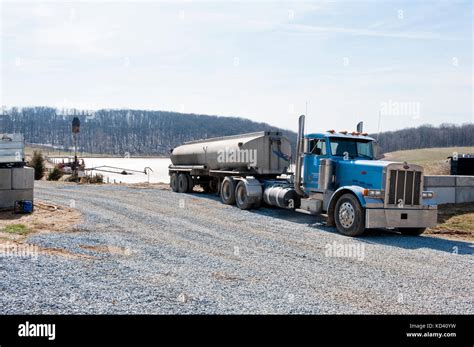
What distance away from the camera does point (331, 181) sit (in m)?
14.1

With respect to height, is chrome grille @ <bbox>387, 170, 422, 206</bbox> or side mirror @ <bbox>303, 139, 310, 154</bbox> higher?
side mirror @ <bbox>303, 139, 310, 154</bbox>

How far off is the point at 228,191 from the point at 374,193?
864cm

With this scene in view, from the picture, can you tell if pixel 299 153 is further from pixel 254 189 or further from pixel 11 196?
pixel 11 196

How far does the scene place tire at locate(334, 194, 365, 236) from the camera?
12.4 meters

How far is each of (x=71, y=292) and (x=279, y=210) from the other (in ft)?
40.5

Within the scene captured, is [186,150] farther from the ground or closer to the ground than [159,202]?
farther from the ground

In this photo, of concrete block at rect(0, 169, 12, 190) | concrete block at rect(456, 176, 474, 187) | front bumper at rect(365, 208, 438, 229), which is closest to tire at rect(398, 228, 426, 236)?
front bumper at rect(365, 208, 438, 229)

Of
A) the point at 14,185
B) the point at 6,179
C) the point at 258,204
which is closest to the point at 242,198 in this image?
the point at 258,204

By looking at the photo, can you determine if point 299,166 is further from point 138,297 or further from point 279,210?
point 138,297

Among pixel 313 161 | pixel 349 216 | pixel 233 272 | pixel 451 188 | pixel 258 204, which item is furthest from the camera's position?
pixel 258 204

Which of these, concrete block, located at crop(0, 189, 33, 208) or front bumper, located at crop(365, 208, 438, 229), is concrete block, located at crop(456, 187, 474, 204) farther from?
concrete block, located at crop(0, 189, 33, 208)

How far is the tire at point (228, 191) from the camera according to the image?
63.8 ft

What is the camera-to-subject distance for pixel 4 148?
52.1 ft
